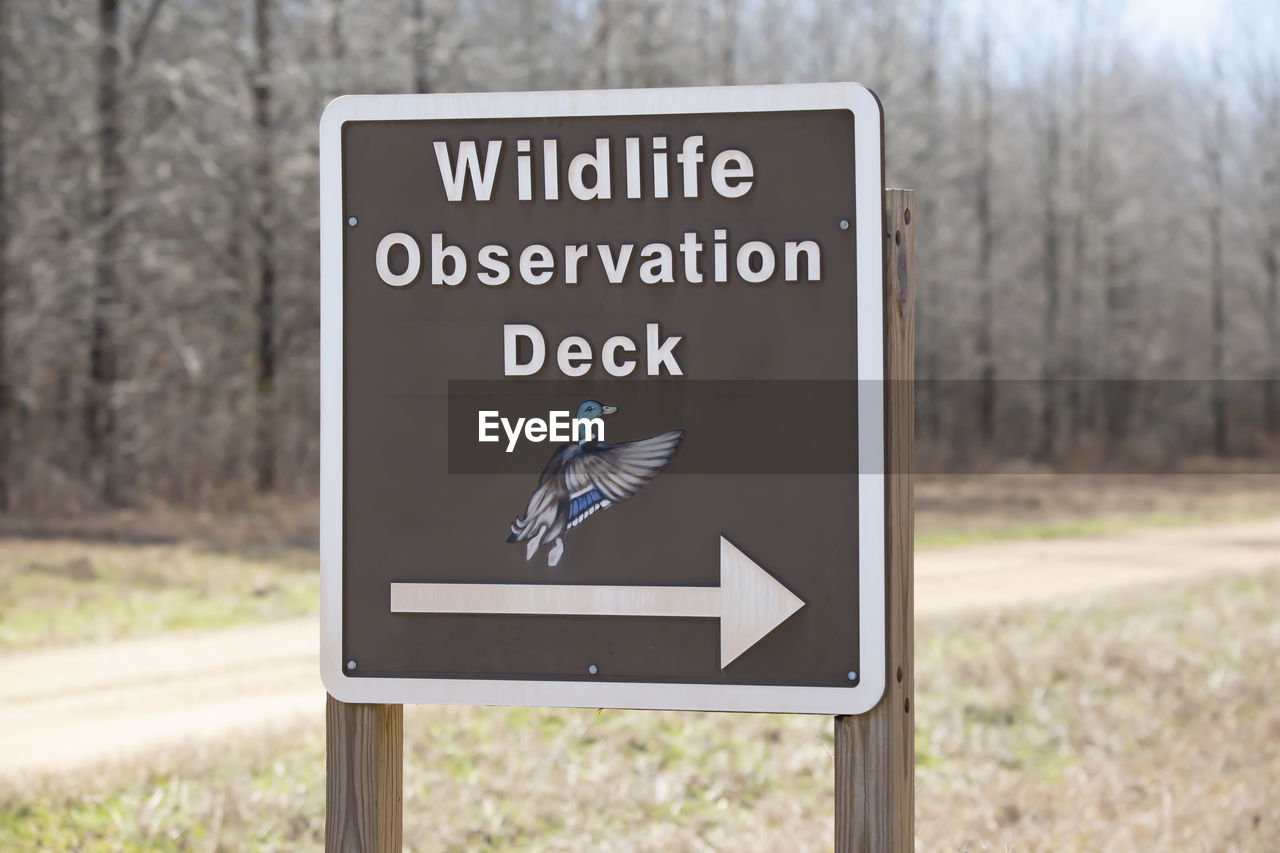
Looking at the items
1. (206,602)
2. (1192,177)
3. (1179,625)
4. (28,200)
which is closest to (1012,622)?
(1179,625)

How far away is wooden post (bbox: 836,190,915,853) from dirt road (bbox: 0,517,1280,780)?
168 inches

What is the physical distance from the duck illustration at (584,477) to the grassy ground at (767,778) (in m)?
2.39

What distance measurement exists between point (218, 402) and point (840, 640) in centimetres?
1875

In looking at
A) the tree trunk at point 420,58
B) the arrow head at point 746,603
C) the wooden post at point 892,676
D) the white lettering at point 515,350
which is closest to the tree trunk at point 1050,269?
the tree trunk at point 420,58

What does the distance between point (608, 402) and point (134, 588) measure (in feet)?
29.5

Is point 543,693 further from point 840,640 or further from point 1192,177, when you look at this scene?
point 1192,177

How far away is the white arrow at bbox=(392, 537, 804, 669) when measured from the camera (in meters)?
2.69

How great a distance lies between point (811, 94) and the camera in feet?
8.88

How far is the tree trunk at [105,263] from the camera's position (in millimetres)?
16375

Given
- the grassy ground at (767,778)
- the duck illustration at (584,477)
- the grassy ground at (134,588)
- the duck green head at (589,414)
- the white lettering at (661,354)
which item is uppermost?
the white lettering at (661,354)

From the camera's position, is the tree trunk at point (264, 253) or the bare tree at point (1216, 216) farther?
the bare tree at point (1216, 216)

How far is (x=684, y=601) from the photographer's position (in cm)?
272

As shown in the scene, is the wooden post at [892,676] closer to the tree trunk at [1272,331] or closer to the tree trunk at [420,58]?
the tree trunk at [420,58]

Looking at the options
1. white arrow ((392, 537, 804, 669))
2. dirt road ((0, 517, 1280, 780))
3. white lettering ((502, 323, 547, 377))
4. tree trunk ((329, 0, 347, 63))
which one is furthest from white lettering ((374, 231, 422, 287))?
tree trunk ((329, 0, 347, 63))
